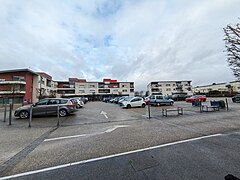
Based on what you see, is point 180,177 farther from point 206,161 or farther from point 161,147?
point 161,147

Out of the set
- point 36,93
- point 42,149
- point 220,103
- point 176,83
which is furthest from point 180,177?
point 176,83

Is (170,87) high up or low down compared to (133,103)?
up

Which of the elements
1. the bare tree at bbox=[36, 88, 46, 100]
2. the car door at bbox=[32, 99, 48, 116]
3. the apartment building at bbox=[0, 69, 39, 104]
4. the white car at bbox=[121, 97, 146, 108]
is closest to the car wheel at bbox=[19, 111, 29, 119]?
the car door at bbox=[32, 99, 48, 116]

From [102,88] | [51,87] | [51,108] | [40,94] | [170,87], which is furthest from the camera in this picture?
[170,87]

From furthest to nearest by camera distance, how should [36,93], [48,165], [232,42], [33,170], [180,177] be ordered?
1. [36,93]
2. [232,42]
3. [48,165]
4. [33,170]
5. [180,177]

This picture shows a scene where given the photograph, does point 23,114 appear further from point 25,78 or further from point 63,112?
point 25,78

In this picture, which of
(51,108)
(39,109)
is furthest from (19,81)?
(51,108)

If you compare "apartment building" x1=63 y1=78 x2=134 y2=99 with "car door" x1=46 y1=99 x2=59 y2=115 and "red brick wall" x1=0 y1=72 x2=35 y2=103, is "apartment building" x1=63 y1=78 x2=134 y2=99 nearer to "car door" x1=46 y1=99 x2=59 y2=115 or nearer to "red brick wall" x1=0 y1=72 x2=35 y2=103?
"red brick wall" x1=0 y1=72 x2=35 y2=103

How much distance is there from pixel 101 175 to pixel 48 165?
1528 mm

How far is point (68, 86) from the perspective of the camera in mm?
69688

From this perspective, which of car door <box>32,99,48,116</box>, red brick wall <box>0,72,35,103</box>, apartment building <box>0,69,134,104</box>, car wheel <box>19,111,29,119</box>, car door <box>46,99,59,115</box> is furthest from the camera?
red brick wall <box>0,72,35,103</box>

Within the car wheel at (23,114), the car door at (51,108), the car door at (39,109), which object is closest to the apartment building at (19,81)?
the car wheel at (23,114)

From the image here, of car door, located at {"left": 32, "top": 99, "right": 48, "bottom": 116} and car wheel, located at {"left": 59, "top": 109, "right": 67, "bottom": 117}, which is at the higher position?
car door, located at {"left": 32, "top": 99, "right": 48, "bottom": 116}

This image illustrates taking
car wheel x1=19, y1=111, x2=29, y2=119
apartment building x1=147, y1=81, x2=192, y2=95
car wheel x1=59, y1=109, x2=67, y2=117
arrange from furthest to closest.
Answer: apartment building x1=147, y1=81, x2=192, y2=95 < car wheel x1=59, y1=109, x2=67, y2=117 < car wheel x1=19, y1=111, x2=29, y2=119
